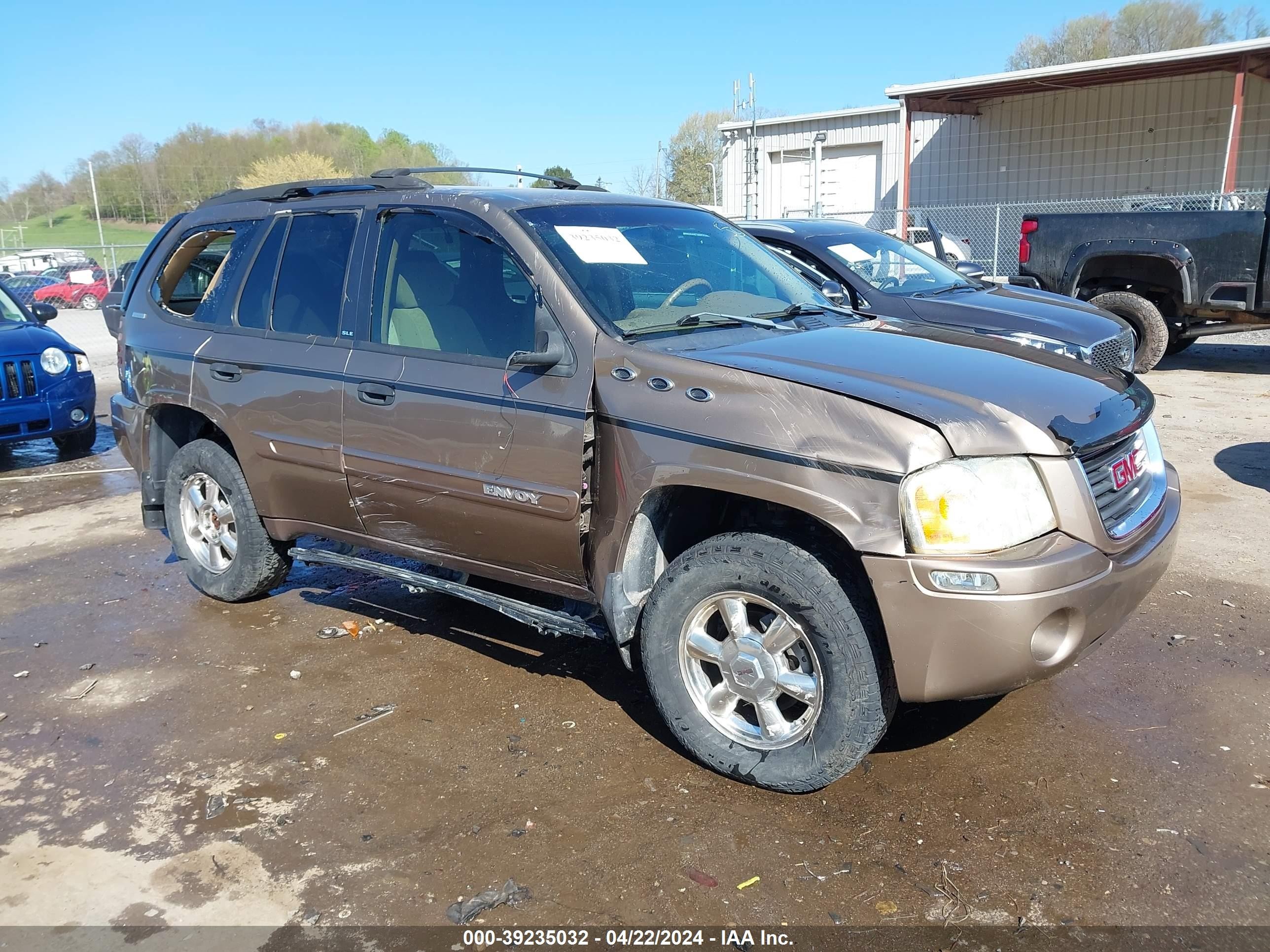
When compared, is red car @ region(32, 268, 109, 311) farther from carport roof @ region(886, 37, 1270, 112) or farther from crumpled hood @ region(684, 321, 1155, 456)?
crumpled hood @ region(684, 321, 1155, 456)

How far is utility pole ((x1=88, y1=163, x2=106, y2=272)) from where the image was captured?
28.4 m

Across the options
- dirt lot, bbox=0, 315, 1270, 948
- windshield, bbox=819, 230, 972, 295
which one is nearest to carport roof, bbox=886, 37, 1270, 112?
windshield, bbox=819, 230, 972, 295

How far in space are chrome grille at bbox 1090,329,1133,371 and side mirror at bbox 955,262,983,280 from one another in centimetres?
151

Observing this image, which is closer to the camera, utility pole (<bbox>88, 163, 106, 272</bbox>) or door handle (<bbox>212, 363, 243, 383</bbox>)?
door handle (<bbox>212, 363, 243, 383</bbox>)

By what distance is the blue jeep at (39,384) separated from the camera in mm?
A: 8602

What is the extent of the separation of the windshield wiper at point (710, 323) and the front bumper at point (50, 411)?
710 centimetres

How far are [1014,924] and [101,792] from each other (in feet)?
9.71

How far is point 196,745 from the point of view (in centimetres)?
388

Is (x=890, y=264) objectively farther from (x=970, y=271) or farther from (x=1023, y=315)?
(x=970, y=271)

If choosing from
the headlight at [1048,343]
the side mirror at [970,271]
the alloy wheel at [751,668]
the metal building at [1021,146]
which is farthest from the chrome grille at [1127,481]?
the metal building at [1021,146]

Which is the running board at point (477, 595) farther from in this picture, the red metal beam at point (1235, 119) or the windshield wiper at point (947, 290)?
the red metal beam at point (1235, 119)

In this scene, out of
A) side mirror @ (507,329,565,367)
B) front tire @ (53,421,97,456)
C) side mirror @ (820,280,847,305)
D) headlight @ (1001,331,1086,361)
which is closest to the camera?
side mirror @ (507,329,565,367)

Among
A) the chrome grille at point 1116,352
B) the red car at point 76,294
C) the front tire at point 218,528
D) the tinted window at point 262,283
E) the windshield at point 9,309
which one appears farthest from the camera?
the red car at point 76,294

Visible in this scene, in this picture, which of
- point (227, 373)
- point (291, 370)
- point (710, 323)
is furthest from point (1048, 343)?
point (227, 373)
